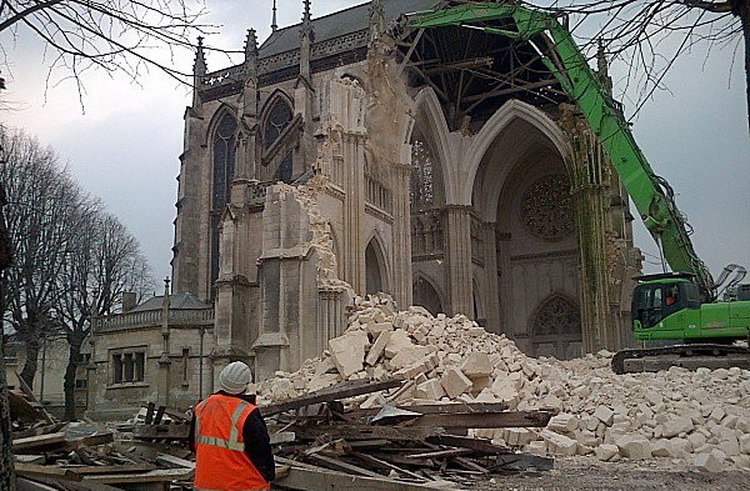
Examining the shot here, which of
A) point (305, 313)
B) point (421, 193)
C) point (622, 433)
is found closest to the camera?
point (622, 433)

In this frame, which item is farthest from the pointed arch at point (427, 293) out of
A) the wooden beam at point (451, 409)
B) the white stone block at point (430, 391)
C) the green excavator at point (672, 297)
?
the wooden beam at point (451, 409)

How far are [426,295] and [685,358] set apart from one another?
14.7 meters

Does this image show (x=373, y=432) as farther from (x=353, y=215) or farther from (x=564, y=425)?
(x=353, y=215)

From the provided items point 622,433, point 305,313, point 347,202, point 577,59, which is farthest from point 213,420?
point 347,202

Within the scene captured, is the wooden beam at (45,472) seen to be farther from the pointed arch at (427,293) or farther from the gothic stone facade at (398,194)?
the pointed arch at (427,293)

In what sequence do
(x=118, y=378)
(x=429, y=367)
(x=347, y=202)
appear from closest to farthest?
(x=429, y=367) → (x=347, y=202) → (x=118, y=378)

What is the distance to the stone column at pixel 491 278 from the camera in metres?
28.9

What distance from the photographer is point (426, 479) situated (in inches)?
268

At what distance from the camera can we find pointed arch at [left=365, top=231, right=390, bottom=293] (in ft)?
74.1

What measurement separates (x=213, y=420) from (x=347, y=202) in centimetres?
1668

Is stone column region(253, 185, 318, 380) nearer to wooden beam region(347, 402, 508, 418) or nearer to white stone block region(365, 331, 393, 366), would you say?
white stone block region(365, 331, 393, 366)

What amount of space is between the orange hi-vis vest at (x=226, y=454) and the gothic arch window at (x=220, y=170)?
86.8ft

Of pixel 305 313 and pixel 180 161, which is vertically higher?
pixel 180 161

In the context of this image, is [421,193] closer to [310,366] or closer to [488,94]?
[488,94]
